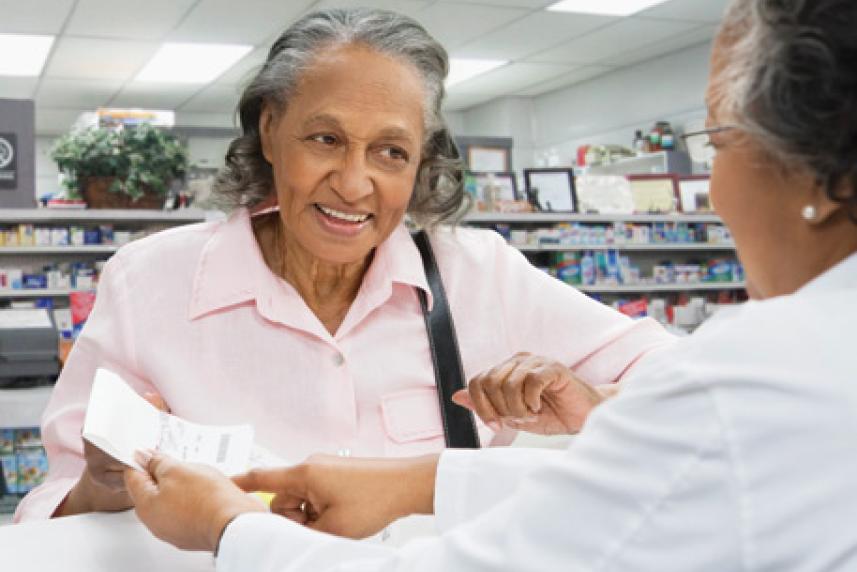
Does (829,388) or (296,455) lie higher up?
(829,388)

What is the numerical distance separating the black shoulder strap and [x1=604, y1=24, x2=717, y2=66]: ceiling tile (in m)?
7.86

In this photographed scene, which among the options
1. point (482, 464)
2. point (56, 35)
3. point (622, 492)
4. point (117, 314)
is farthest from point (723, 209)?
point (56, 35)

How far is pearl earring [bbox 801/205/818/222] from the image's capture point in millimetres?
694

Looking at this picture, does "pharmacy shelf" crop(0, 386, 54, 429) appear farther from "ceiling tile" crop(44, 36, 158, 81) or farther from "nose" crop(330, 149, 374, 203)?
"ceiling tile" crop(44, 36, 158, 81)

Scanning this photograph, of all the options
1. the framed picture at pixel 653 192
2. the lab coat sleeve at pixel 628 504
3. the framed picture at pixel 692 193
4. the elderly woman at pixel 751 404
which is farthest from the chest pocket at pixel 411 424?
the framed picture at pixel 692 193

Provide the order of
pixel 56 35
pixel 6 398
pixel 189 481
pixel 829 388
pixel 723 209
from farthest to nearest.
Result: pixel 56 35, pixel 6 398, pixel 189 481, pixel 723 209, pixel 829 388

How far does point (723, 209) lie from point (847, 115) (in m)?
0.14

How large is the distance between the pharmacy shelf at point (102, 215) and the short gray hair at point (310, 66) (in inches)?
81.9

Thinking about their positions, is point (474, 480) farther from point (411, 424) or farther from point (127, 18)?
point (127, 18)

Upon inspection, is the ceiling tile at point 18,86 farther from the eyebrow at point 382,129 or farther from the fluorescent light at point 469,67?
the eyebrow at point 382,129

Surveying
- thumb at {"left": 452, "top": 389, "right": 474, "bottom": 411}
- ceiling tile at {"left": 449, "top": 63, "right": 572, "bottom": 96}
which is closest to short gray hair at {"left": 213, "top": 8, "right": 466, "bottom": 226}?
thumb at {"left": 452, "top": 389, "right": 474, "bottom": 411}

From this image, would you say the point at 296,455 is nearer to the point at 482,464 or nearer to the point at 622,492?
the point at 482,464

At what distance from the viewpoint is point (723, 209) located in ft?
2.50

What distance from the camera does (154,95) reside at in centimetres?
1127
